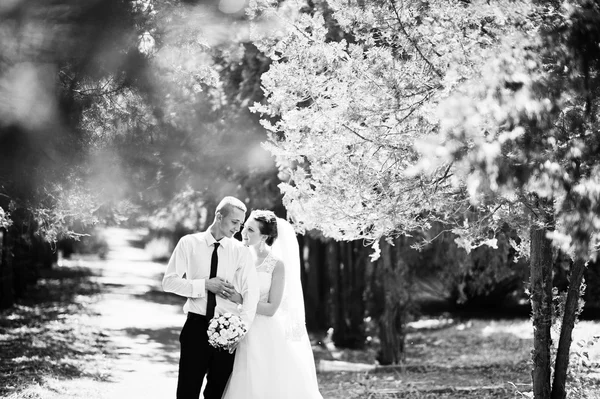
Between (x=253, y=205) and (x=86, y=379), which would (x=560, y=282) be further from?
(x=86, y=379)

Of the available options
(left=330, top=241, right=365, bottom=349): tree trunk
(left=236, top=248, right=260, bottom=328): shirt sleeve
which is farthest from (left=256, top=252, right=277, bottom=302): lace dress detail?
(left=330, top=241, right=365, bottom=349): tree trunk

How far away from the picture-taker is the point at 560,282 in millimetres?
23062

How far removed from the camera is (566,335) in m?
9.48

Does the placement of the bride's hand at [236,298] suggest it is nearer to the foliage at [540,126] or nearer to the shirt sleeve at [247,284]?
the shirt sleeve at [247,284]

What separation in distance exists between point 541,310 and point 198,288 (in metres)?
3.97

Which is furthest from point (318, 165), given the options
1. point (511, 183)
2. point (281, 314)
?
point (511, 183)

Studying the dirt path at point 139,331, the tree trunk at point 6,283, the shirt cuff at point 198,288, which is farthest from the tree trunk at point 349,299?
the shirt cuff at point 198,288

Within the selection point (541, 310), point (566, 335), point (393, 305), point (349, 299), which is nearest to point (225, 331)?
point (541, 310)

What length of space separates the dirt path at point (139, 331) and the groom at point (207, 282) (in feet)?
18.0

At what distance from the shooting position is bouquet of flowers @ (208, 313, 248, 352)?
23.5 ft

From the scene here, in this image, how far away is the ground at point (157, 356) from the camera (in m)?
13.4

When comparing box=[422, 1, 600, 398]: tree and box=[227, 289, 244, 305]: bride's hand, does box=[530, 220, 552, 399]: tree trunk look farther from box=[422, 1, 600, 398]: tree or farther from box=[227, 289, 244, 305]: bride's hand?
box=[422, 1, 600, 398]: tree

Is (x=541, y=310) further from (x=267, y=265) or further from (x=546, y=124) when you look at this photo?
(x=546, y=124)

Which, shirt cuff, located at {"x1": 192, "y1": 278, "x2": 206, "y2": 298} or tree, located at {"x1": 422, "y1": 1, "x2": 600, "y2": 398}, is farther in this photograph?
shirt cuff, located at {"x1": 192, "y1": 278, "x2": 206, "y2": 298}
